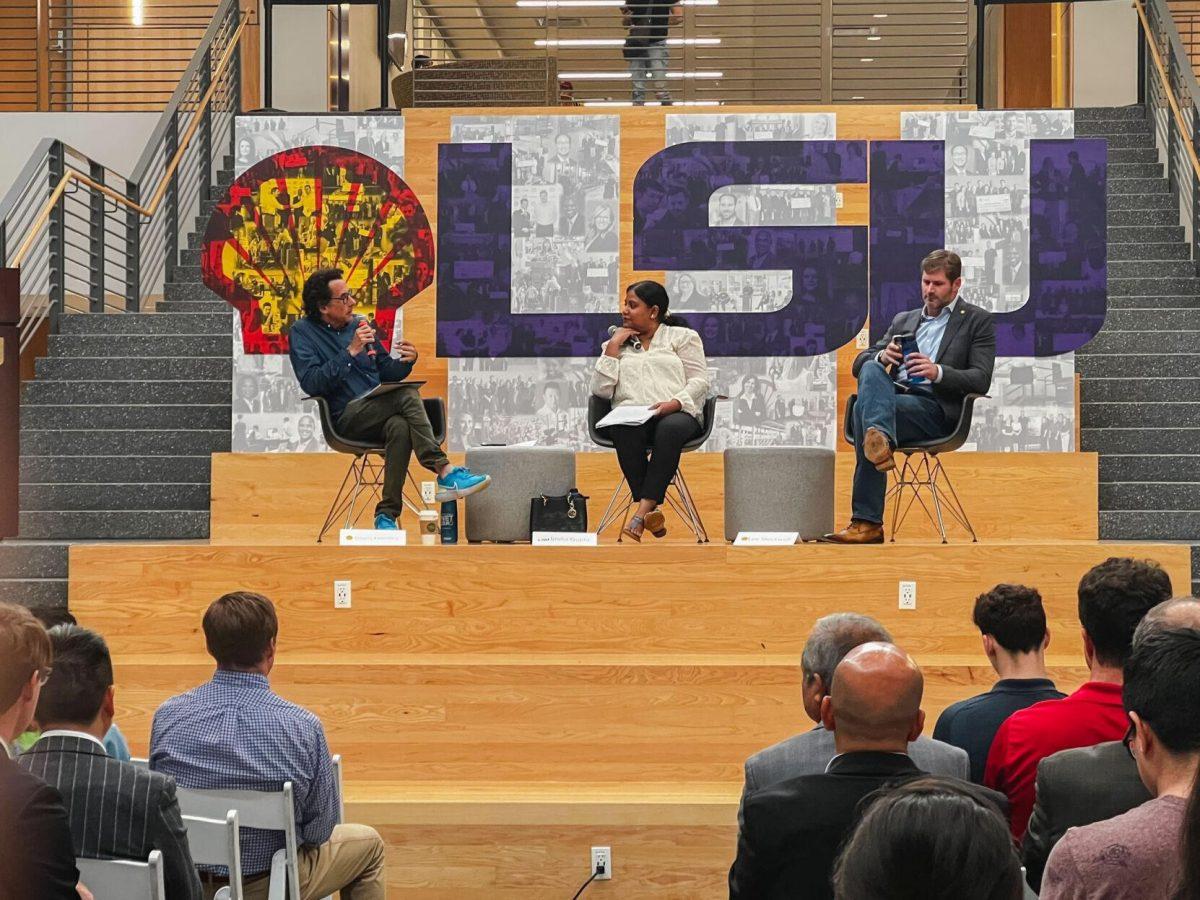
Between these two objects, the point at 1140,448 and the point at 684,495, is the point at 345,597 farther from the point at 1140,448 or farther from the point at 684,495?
the point at 1140,448

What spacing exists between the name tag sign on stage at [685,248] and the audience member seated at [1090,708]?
4.76m

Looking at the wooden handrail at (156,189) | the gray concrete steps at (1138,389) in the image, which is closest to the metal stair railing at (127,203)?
the wooden handrail at (156,189)

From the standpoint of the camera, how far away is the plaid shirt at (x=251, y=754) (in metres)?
3.21

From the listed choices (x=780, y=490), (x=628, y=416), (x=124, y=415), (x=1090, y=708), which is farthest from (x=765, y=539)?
(x=124, y=415)

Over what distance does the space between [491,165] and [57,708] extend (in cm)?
545

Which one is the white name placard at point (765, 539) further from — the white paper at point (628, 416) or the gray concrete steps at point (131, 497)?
the gray concrete steps at point (131, 497)

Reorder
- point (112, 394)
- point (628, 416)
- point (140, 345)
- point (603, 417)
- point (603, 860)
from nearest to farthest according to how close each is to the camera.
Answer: point (603, 860) → point (628, 416) → point (603, 417) → point (112, 394) → point (140, 345)

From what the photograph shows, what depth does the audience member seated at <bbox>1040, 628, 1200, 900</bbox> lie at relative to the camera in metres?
1.78

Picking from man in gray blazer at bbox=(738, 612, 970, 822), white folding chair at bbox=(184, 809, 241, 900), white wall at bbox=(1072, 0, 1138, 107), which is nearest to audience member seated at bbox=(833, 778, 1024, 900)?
man in gray blazer at bbox=(738, 612, 970, 822)

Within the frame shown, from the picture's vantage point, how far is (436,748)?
16.6ft

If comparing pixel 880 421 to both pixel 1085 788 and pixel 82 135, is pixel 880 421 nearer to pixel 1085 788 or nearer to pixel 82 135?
pixel 1085 788

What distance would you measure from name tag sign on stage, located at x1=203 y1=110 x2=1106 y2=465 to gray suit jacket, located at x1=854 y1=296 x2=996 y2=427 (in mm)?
1481

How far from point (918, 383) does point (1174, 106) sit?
3.62 m

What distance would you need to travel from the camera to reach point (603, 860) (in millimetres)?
4348
